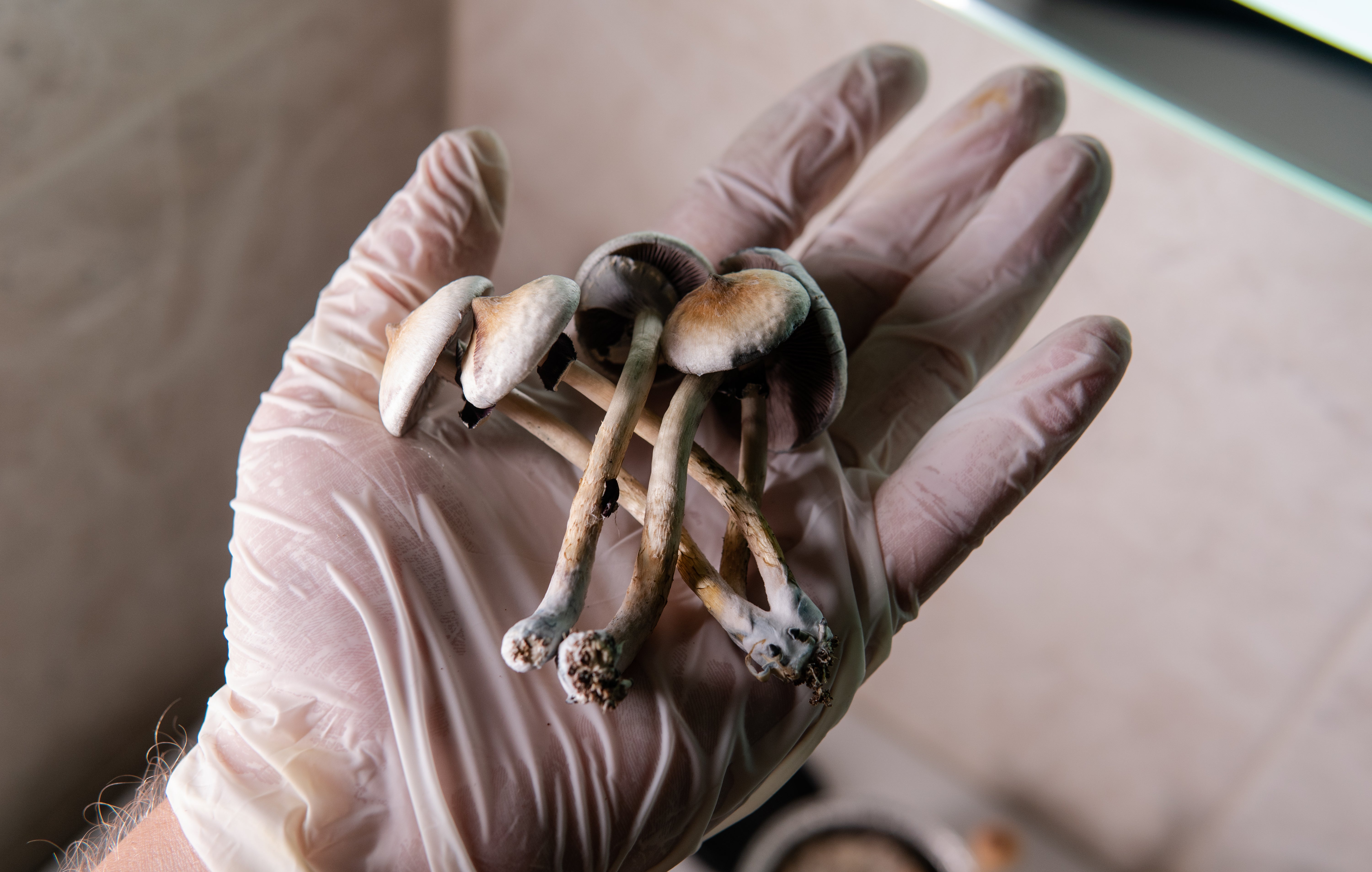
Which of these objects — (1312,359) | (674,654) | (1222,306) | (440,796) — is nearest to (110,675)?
(440,796)

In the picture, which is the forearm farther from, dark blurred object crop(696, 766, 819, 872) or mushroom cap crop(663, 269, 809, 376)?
dark blurred object crop(696, 766, 819, 872)

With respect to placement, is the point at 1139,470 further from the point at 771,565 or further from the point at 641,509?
the point at 641,509

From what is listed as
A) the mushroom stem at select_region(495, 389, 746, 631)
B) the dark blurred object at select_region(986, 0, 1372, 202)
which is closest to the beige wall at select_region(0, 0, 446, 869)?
the mushroom stem at select_region(495, 389, 746, 631)

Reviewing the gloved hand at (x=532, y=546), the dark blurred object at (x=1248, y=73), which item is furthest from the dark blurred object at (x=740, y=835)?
the dark blurred object at (x=1248, y=73)

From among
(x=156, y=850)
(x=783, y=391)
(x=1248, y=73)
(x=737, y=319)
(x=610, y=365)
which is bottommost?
(x=156, y=850)

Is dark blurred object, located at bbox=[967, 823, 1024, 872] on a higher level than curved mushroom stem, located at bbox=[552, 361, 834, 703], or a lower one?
lower

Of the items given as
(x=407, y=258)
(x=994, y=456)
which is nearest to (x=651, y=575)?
(x=994, y=456)
